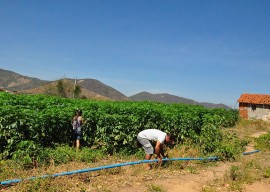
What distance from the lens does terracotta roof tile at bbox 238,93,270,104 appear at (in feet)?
136

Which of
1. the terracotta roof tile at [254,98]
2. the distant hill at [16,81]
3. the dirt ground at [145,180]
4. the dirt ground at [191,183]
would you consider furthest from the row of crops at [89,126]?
the distant hill at [16,81]

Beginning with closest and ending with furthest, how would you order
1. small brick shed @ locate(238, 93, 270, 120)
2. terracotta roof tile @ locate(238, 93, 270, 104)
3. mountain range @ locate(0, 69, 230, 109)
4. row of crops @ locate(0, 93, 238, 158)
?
row of crops @ locate(0, 93, 238, 158) → small brick shed @ locate(238, 93, 270, 120) → terracotta roof tile @ locate(238, 93, 270, 104) → mountain range @ locate(0, 69, 230, 109)

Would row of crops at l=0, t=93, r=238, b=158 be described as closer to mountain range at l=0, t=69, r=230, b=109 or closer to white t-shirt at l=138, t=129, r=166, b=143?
white t-shirt at l=138, t=129, r=166, b=143

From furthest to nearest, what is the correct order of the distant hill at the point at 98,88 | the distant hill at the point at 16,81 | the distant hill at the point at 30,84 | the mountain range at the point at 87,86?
the distant hill at the point at 16,81, the mountain range at the point at 87,86, the distant hill at the point at 30,84, the distant hill at the point at 98,88

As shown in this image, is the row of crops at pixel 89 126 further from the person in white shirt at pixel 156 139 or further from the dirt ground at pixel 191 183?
the dirt ground at pixel 191 183

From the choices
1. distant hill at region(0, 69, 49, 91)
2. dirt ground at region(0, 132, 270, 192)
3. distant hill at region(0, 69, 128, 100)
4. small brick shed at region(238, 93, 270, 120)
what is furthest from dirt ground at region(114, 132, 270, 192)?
distant hill at region(0, 69, 49, 91)

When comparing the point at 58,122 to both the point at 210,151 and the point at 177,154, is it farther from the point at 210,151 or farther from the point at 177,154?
the point at 210,151

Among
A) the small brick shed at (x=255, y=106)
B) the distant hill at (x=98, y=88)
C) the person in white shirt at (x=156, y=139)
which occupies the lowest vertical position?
the person in white shirt at (x=156, y=139)

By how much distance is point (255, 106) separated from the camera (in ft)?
139

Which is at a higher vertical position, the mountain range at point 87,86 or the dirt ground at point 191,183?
the mountain range at point 87,86

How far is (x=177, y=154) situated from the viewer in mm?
10680

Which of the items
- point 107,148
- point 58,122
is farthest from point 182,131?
point 58,122

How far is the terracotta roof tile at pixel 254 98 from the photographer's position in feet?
136

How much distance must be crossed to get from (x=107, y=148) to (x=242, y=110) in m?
37.7
